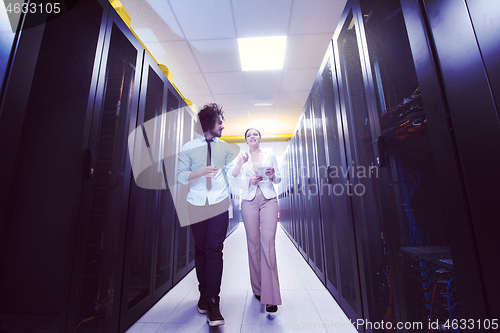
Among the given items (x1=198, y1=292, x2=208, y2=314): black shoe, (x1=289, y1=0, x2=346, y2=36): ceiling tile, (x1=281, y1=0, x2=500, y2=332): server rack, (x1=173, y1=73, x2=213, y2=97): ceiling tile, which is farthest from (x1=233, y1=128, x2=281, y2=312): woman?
(x1=173, y1=73, x2=213, y2=97): ceiling tile

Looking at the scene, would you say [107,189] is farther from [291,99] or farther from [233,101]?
[291,99]

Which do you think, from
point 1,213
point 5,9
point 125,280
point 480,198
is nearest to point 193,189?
point 125,280

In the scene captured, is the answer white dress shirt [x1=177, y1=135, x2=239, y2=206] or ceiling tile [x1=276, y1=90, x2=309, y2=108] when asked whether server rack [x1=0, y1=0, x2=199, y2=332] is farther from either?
ceiling tile [x1=276, y1=90, x2=309, y2=108]

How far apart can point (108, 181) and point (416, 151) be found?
1.64m

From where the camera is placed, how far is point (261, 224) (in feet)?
5.47

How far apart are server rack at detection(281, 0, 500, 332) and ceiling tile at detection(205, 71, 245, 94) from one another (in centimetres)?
225

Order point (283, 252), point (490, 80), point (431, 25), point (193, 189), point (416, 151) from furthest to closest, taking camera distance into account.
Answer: point (283, 252)
point (193, 189)
point (416, 151)
point (431, 25)
point (490, 80)

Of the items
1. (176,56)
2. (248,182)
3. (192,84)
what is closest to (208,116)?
(248,182)

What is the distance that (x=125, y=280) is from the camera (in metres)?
1.36

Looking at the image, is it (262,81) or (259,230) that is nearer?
(259,230)

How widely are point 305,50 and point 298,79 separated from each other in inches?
29.3

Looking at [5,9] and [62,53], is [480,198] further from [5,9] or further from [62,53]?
[62,53]

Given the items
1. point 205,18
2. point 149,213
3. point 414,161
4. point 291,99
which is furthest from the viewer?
point 291,99

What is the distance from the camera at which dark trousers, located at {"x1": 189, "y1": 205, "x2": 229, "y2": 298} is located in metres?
1.43
